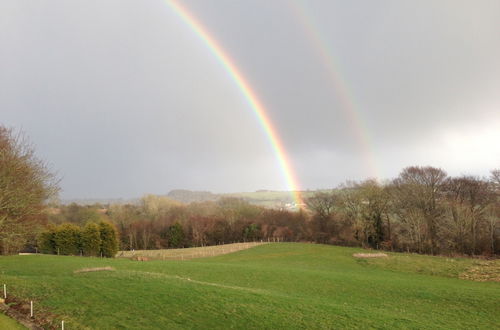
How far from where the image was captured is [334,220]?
6756 centimetres

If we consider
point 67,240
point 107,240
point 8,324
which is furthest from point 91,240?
point 8,324

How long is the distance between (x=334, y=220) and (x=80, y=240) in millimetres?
48998

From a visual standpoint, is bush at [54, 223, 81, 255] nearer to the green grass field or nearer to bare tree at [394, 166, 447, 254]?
the green grass field

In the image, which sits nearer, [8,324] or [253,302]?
[8,324]

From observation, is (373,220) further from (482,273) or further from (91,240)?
(91,240)

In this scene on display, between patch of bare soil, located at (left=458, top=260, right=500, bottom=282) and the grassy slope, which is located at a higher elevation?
the grassy slope

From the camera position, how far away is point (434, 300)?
64.4ft

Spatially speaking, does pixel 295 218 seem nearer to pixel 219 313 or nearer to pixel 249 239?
pixel 249 239

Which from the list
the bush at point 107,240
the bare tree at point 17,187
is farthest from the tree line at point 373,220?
the bare tree at point 17,187

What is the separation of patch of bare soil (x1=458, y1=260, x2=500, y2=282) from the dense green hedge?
160 ft

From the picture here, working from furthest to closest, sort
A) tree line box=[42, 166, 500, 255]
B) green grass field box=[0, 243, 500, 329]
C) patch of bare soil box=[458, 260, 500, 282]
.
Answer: tree line box=[42, 166, 500, 255], patch of bare soil box=[458, 260, 500, 282], green grass field box=[0, 243, 500, 329]

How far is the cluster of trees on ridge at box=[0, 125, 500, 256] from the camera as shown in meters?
25.6

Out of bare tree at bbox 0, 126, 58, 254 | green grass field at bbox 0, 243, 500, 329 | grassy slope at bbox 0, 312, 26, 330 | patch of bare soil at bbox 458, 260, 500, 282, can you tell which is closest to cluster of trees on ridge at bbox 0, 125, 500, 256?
bare tree at bbox 0, 126, 58, 254

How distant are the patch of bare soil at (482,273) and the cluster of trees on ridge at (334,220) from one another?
19.3m
